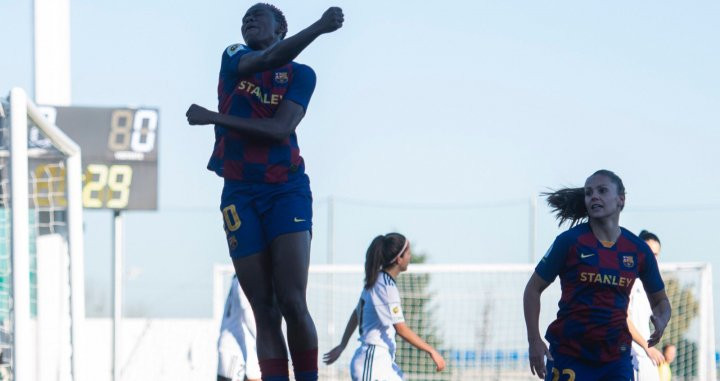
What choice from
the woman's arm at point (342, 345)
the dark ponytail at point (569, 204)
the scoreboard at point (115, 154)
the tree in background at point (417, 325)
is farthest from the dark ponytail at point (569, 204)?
the tree in background at point (417, 325)

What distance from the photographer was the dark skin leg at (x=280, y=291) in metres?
5.77

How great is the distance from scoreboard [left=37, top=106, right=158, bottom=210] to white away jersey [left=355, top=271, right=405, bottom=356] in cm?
909

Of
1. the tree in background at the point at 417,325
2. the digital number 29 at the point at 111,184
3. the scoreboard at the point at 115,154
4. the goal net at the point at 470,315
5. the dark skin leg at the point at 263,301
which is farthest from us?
the tree in background at the point at 417,325

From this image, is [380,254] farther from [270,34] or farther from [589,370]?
[270,34]

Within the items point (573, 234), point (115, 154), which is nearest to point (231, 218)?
point (573, 234)

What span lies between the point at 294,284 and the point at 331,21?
3.70 ft

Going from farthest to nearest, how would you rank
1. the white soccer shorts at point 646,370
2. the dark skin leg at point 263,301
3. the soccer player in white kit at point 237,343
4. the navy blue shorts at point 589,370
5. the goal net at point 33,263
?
the soccer player in white kit at point 237,343 < the white soccer shorts at point 646,370 < the goal net at point 33,263 < the navy blue shorts at point 589,370 < the dark skin leg at point 263,301

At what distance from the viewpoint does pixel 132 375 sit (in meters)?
23.9

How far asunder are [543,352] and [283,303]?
140 centimetres

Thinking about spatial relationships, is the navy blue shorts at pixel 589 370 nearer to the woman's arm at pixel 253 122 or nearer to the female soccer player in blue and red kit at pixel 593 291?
the female soccer player in blue and red kit at pixel 593 291

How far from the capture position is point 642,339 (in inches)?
372

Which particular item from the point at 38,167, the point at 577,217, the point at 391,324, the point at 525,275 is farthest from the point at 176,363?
the point at 577,217

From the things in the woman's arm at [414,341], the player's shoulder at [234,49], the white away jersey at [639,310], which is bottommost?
the woman's arm at [414,341]

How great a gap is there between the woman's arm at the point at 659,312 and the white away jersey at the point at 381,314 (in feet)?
11.0
